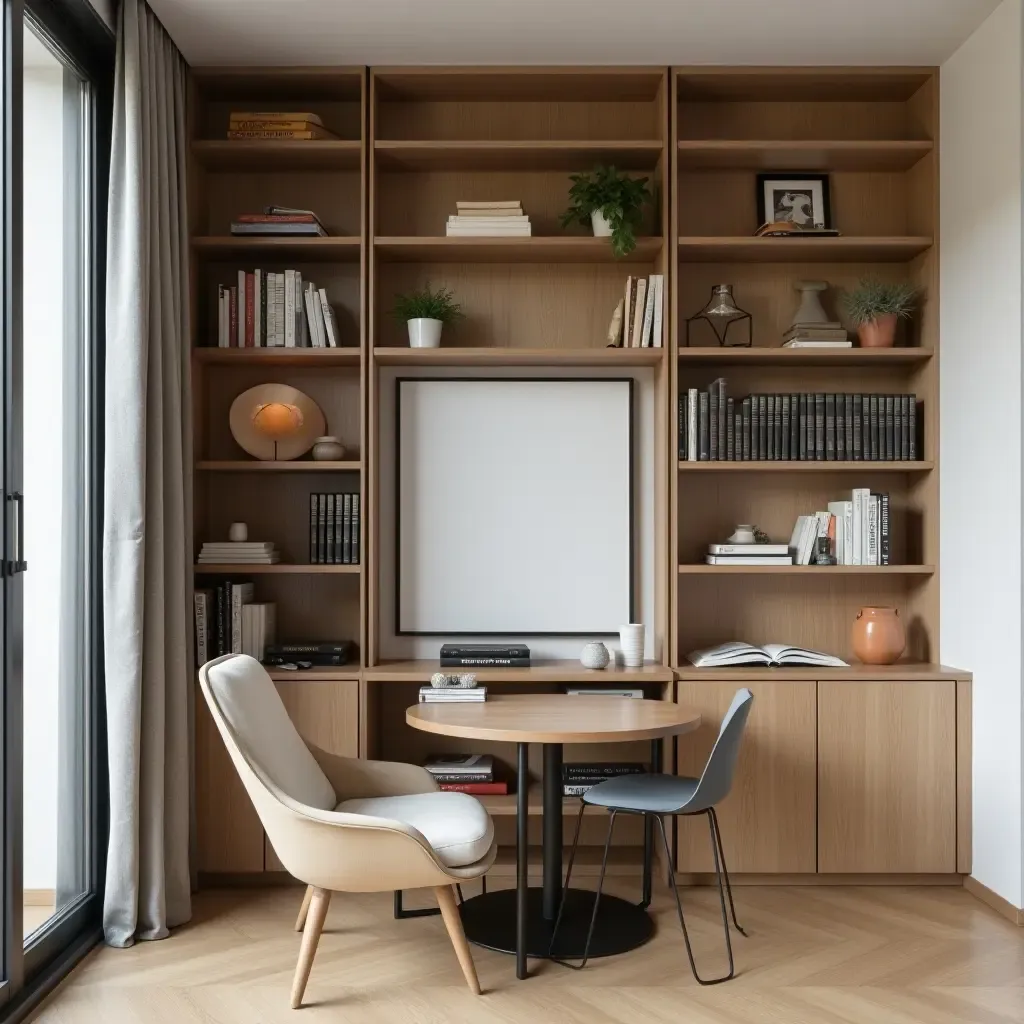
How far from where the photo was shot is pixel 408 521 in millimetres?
4016

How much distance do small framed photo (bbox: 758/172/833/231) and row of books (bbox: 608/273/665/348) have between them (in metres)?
0.55

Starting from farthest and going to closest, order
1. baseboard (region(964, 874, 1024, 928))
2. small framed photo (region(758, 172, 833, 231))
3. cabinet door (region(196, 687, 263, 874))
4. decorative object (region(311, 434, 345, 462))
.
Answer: small framed photo (region(758, 172, 833, 231))
decorative object (region(311, 434, 345, 462))
cabinet door (region(196, 687, 263, 874))
baseboard (region(964, 874, 1024, 928))

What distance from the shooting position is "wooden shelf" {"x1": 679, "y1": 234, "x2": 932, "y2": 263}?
374cm

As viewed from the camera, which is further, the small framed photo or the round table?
the small framed photo

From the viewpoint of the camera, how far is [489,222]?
3.77m

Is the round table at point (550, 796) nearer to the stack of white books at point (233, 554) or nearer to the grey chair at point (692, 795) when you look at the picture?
the grey chair at point (692, 795)

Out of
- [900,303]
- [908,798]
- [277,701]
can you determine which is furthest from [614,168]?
[908,798]

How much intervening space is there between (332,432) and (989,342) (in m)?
2.28

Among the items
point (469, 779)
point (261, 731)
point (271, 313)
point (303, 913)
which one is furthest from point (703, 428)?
point (303, 913)

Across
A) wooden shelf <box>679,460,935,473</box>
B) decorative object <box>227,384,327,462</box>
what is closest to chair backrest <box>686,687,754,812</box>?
wooden shelf <box>679,460,935,473</box>

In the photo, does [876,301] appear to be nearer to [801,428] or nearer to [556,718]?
[801,428]

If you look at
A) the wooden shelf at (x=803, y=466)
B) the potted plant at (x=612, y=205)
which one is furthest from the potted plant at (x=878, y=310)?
the potted plant at (x=612, y=205)

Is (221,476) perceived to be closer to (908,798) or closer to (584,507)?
(584,507)

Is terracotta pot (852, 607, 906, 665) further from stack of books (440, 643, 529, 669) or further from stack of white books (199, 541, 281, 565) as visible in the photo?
stack of white books (199, 541, 281, 565)
